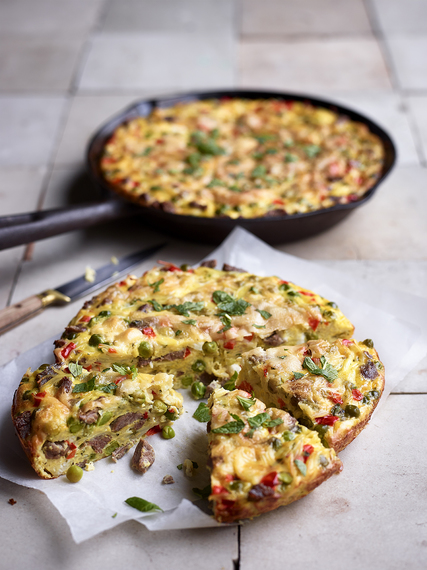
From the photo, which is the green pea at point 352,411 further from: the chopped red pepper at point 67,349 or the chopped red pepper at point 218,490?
the chopped red pepper at point 67,349

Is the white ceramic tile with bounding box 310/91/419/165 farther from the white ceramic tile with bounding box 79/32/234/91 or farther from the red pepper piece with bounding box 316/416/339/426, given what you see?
the red pepper piece with bounding box 316/416/339/426

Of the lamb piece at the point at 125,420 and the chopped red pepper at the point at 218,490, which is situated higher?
the chopped red pepper at the point at 218,490

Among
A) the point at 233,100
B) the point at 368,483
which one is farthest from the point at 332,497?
the point at 233,100

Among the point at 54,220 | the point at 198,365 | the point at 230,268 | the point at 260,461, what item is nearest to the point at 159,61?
the point at 54,220

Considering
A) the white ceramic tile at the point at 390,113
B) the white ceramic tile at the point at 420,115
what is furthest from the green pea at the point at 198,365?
the white ceramic tile at the point at 420,115

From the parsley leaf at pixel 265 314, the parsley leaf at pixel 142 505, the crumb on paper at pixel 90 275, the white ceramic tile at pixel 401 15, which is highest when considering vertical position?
the white ceramic tile at pixel 401 15

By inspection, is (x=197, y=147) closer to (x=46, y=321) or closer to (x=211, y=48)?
(x=46, y=321)
